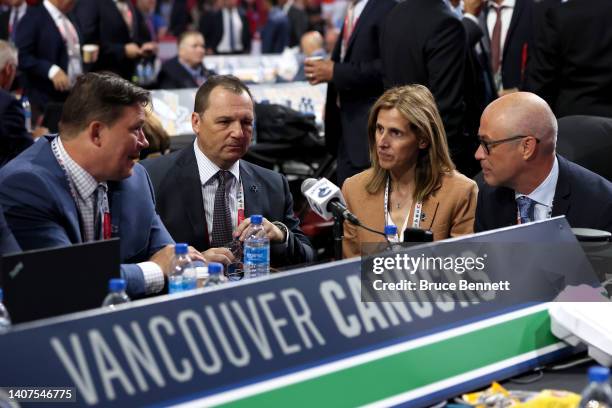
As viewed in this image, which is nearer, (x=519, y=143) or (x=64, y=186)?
(x=64, y=186)

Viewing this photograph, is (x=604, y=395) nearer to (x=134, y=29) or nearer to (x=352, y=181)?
(x=352, y=181)

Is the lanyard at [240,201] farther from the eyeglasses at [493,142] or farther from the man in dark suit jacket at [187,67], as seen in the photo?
the man in dark suit jacket at [187,67]

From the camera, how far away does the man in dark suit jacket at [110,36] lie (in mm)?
9898

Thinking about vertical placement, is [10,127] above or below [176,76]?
below

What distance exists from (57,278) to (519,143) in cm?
189

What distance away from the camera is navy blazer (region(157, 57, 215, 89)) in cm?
969

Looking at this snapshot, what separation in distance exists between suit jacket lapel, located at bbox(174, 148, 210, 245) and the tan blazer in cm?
57

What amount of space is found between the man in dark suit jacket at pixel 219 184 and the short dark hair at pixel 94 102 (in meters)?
0.74

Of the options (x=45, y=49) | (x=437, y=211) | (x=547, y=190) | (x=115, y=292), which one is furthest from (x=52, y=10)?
(x=115, y=292)

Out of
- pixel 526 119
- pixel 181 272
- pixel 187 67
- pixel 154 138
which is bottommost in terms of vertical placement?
pixel 181 272

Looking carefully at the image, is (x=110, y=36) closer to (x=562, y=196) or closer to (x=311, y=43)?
(x=311, y=43)

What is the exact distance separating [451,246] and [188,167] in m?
1.54

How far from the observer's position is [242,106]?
13.2 ft

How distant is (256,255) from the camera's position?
11.2 ft
